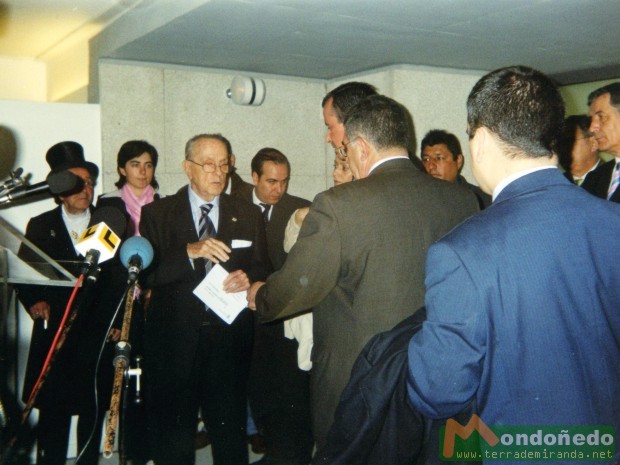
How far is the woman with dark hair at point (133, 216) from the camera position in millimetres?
3445

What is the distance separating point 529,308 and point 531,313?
0.01 meters

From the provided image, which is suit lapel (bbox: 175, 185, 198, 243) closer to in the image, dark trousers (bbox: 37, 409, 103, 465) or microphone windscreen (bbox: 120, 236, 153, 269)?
microphone windscreen (bbox: 120, 236, 153, 269)

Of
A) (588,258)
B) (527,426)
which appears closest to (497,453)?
(527,426)

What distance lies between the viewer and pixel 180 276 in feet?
9.40

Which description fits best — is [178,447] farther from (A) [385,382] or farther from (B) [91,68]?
(B) [91,68]

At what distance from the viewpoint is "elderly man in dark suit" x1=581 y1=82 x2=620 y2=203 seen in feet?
10.9

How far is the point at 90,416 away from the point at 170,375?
0.89 meters

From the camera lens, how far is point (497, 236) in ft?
3.93

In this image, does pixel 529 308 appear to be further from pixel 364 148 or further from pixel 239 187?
pixel 239 187

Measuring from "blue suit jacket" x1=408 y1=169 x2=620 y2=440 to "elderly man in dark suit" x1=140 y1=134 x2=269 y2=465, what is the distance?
1.70 m

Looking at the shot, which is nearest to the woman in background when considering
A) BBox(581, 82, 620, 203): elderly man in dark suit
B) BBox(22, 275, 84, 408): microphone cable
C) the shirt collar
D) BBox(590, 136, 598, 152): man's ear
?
BBox(22, 275, 84, 408): microphone cable

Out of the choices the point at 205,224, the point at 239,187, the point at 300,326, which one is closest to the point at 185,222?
the point at 205,224

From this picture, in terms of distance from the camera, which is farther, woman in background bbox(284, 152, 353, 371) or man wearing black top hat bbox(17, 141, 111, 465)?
man wearing black top hat bbox(17, 141, 111, 465)

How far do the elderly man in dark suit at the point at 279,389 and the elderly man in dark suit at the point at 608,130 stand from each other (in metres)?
1.99
